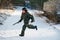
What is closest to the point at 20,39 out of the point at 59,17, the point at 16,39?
the point at 16,39

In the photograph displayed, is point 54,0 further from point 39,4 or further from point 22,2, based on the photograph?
point 22,2

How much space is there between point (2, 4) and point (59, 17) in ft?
51.2

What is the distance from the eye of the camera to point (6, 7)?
102 ft

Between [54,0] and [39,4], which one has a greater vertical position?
[54,0]

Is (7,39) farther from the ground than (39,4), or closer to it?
farther from the ground

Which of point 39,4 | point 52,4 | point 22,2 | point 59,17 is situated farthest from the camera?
point 22,2

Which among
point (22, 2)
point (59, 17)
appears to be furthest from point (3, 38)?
point (22, 2)

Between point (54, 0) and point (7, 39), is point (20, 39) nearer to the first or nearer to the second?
point (7, 39)

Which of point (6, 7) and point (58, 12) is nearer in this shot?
point (58, 12)

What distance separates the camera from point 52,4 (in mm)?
21531

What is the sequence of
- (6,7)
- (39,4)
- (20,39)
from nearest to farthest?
(20,39) < (6,7) < (39,4)

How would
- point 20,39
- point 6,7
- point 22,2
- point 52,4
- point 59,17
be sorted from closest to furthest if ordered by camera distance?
point 20,39, point 59,17, point 52,4, point 6,7, point 22,2

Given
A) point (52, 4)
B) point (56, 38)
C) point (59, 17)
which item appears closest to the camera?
point (56, 38)

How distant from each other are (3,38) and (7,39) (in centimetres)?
35
